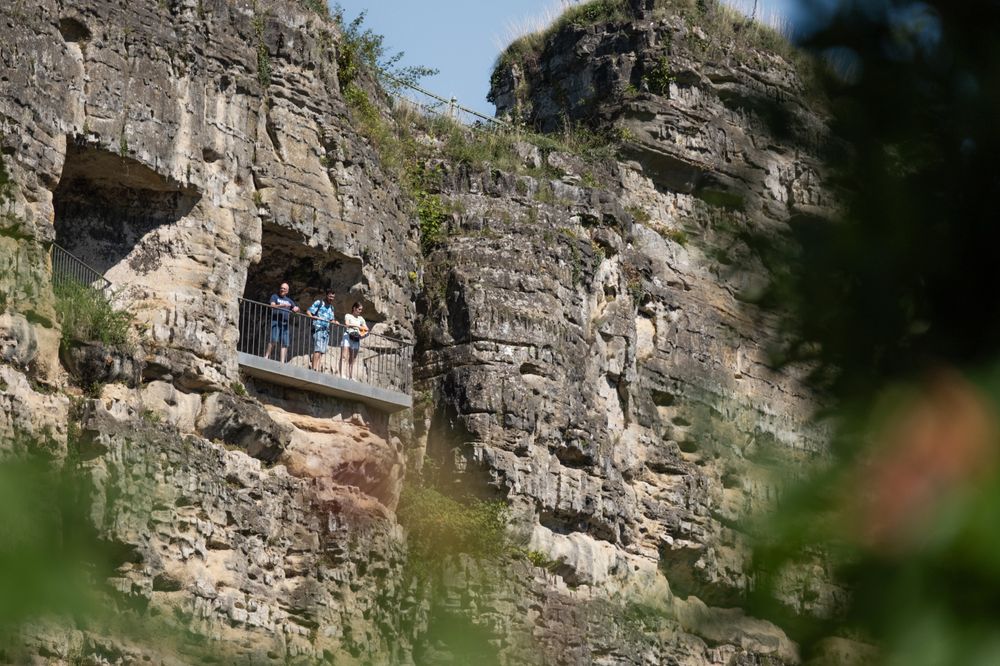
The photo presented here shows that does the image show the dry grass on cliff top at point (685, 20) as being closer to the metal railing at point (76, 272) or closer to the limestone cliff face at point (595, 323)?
the limestone cliff face at point (595, 323)

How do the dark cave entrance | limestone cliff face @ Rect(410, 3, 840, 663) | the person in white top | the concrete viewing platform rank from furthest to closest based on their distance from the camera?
limestone cliff face @ Rect(410, 3, 840, 663) → the person in white top → the dark cave entrance → the concrete viewing platform

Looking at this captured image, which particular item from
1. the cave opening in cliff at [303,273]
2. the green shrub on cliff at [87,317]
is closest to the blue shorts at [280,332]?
the cave opening in cliff at [303,273]

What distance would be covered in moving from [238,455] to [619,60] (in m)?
9.05

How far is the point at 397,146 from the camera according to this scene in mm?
17922

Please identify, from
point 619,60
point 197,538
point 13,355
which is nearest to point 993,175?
A: point 13,355

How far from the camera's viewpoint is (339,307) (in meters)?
16.5

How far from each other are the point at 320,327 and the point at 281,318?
384 millimetres

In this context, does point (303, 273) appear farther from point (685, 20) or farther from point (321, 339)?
point (685, 20)

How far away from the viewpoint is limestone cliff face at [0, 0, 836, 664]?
1310cm

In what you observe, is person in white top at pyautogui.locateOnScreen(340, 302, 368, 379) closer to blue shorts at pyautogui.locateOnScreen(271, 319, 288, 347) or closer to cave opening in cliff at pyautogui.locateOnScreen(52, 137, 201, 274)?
blue shorts at pyautogui.locateOnScreen(271, 319, 288, 347)

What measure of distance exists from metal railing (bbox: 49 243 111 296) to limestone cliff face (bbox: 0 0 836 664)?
0.72 ft

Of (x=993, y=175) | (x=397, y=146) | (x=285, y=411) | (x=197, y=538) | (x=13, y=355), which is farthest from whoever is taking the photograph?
(x=397, y=146)

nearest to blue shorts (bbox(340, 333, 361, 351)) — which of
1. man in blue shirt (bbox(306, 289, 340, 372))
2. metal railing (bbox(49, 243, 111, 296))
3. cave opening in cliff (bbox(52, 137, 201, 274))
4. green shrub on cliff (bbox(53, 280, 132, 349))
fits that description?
man in blue shirt (bbox(306, 289, 340, 372))

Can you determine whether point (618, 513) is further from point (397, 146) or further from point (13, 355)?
point (13, 355)
